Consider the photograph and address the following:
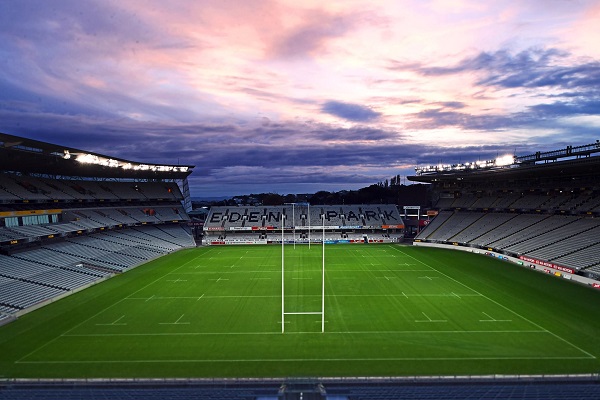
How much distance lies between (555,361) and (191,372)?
16855 millimetres

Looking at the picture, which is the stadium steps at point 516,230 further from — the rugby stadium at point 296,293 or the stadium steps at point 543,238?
the stadium steps at point 543,238

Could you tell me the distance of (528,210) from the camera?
53094 mm

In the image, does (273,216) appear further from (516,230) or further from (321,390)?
(321,390)

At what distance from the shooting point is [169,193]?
74000 mm

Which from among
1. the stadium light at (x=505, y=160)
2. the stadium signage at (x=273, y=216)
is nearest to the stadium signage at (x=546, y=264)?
the stadium light at (x=505, y=160)

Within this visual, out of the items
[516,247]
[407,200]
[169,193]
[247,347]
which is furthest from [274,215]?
[247,347]

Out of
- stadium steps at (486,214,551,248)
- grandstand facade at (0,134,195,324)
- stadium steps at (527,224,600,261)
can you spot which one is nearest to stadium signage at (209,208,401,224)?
grandstand facade at (0,134,195,324)

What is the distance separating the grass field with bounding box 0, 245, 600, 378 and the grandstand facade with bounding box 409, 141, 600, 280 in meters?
4.24

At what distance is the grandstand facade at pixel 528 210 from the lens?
38.7m

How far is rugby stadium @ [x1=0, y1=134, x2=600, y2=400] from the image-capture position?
16.4 metres

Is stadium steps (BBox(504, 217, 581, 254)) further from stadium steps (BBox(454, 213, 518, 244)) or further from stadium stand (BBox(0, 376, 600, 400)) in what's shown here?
stadium stand (BBox(0, 376, 600, 400))

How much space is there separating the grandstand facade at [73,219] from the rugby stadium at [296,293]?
0.92ft

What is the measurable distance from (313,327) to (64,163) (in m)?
39.6

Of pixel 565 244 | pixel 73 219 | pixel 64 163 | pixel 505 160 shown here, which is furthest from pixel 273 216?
pixel 565 244
